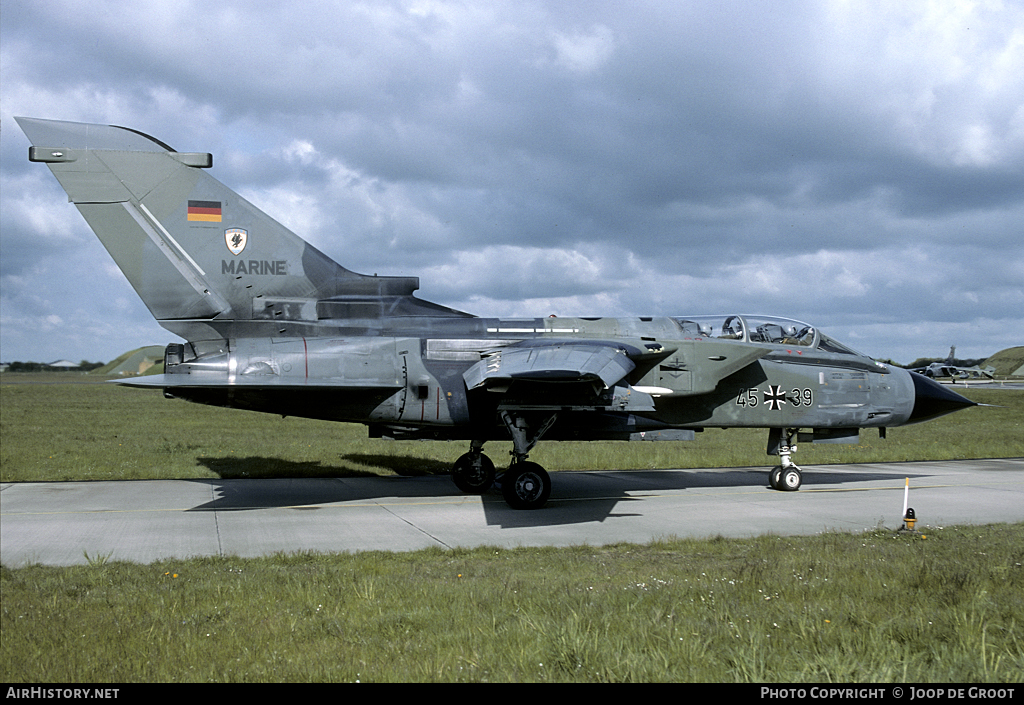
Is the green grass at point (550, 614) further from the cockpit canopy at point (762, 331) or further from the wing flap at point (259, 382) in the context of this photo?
the cockpit canopy at point (762, 331)

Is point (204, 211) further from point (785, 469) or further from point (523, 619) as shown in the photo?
point (785, 469)

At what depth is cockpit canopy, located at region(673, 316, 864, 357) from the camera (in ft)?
44.9

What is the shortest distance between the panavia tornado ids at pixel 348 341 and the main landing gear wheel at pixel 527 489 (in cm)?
2

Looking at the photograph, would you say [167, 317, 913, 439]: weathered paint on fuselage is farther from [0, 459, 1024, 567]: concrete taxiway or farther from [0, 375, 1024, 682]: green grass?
[0, 375, 1024, 682]: green grass

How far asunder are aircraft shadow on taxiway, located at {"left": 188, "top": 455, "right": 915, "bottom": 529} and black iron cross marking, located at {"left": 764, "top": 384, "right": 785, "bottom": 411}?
2297 millimetres

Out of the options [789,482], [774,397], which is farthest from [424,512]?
A: [789,482]

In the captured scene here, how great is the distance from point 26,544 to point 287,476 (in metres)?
7.14

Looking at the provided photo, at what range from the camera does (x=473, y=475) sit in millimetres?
14398

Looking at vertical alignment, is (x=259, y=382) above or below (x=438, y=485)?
above

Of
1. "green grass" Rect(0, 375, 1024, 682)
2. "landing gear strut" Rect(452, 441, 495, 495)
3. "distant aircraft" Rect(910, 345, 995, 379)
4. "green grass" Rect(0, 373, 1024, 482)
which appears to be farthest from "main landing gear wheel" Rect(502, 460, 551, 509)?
"distant aircraft" Rect(910, 345, 995, 379)

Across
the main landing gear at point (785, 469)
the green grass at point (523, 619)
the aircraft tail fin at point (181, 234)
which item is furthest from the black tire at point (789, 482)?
the aircraft tail fin at point (181, 234)

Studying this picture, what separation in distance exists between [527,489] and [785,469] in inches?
230

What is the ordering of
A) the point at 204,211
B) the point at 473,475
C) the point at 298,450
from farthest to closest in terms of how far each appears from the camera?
1. the point at 298,450
2. the point at 473,475
3. the point at 204,211

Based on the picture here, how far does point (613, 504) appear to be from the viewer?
12.8 m
